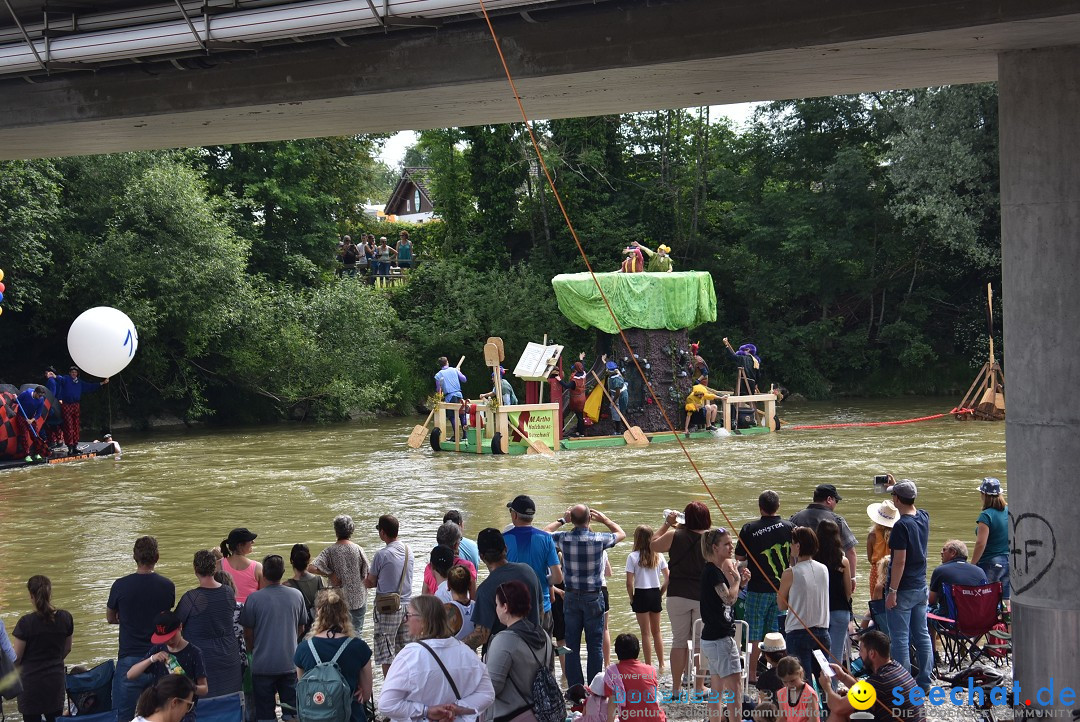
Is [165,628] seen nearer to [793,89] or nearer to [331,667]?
[331,667]

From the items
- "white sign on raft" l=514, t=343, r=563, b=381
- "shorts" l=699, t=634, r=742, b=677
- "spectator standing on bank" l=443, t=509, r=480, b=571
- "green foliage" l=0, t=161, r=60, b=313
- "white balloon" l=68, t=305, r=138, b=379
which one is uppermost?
"green foliage" l=0, t=161, r=60, b=313

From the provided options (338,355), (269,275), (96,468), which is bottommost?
(96,468)

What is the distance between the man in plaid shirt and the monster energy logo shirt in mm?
971

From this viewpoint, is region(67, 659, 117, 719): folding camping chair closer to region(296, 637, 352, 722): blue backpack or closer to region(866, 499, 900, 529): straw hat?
region(296, 637, 352, 722): blue backpack

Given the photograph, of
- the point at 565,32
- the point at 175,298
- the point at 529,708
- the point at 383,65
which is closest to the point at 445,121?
the point at 383,65

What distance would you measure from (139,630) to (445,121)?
5449mm

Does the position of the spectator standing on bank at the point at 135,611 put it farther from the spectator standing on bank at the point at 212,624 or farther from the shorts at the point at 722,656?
the shorts at the point at 722,656

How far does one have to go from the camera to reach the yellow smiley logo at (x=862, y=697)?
6.46 m

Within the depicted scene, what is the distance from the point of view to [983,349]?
39656 mm

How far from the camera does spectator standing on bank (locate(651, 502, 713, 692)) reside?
8500 millimetres

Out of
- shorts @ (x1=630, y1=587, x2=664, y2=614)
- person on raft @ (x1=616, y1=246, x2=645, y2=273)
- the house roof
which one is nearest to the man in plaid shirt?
shorts @ (x1=630, y1=587, x2=664, y2=614)

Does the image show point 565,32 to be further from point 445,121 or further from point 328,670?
point 328,670

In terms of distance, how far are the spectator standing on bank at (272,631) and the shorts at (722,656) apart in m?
2.60

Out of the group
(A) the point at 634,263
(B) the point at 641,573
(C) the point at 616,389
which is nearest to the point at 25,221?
(A) the point at 634,263
